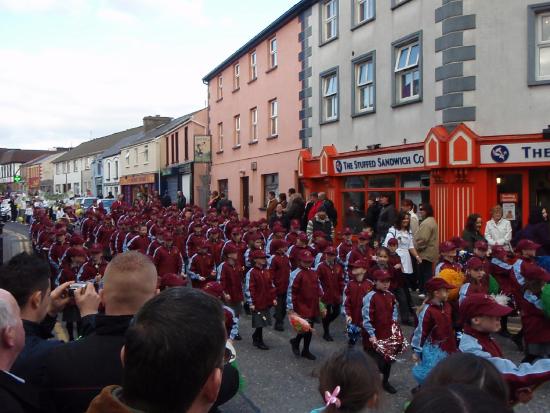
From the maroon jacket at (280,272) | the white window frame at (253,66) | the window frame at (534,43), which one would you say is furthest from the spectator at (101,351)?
the white window frame at (253,66)

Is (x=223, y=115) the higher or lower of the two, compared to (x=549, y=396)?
higher

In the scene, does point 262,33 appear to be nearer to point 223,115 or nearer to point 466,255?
point 223,115

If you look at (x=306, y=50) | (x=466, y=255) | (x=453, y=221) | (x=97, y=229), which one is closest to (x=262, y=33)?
(x=306, y=50)

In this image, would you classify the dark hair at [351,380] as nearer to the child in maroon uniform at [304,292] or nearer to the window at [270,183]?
the child in maroon uniform at [304,292]

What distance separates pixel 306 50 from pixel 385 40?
190 inches

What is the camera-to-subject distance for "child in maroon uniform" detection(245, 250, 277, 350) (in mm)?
8742

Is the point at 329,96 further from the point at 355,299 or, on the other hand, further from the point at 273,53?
the point at 355,299

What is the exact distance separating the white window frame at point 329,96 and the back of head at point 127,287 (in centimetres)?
1591

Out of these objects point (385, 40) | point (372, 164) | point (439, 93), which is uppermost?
point (385, 40)

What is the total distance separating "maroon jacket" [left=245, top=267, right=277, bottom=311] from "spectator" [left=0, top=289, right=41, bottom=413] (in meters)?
6.41

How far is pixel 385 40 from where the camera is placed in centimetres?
1589

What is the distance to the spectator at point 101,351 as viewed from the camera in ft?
Result: 8.08

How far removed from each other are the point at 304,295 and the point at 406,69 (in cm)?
861

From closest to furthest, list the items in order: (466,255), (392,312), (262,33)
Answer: (392,312) → (466,255) → (262,33)
